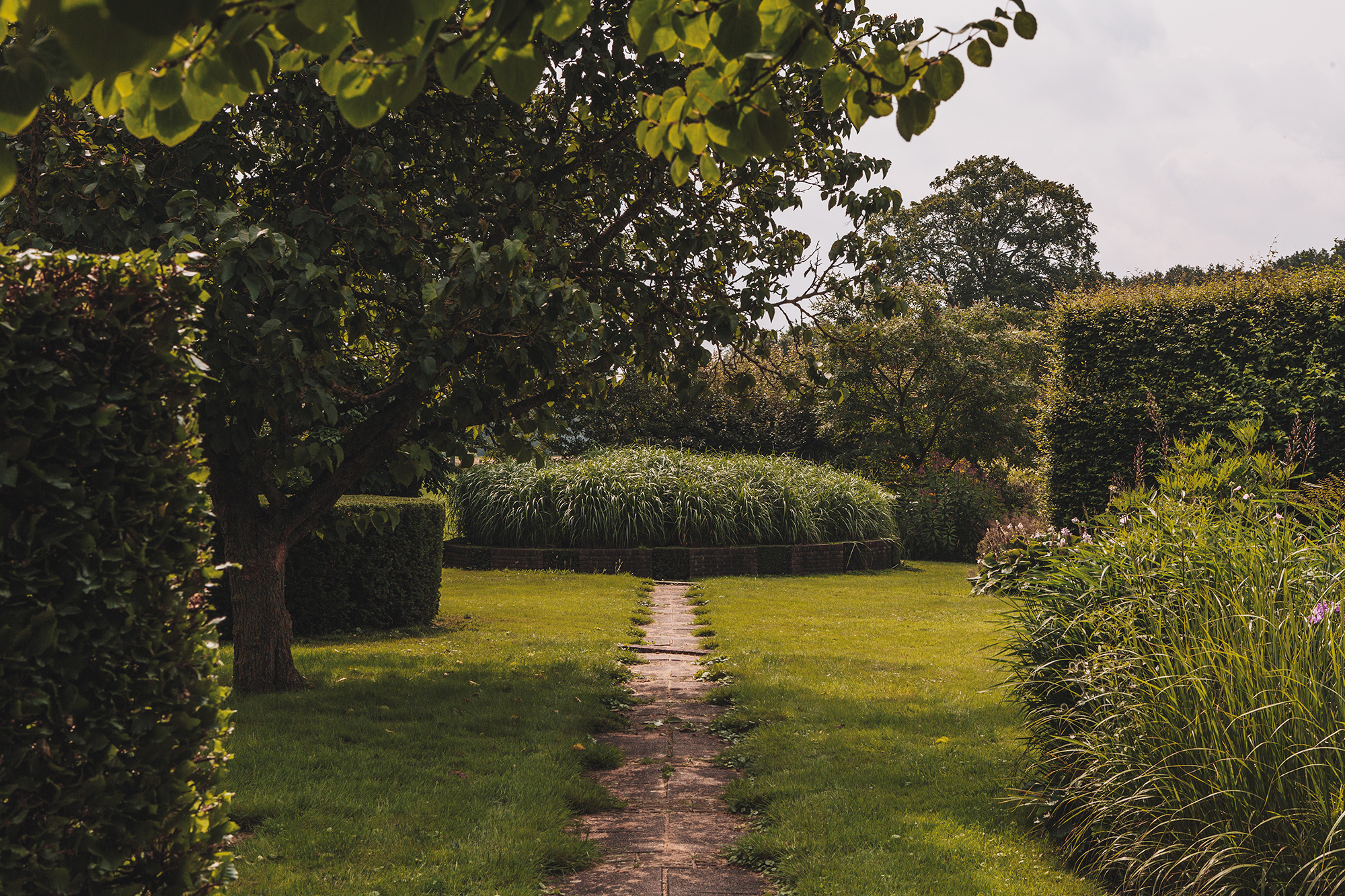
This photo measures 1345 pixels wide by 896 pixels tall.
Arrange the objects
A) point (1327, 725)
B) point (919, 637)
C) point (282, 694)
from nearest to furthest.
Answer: point (1327, 725), point (282, 694), point (919, 637)

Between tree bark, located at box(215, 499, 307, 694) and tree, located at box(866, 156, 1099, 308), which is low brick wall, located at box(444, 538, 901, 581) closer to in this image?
tree bark, located at box(215, 499, 307, 694)

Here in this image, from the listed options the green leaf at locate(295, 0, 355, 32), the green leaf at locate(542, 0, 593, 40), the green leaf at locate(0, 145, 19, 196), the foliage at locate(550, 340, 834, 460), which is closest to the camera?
the green leaf at locate(295, 0, 355, 32)

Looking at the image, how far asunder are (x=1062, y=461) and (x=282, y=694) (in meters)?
10.9

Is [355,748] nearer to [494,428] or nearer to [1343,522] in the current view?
[494,428]

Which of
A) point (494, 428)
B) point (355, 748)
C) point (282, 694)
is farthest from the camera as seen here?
point (282, 694)

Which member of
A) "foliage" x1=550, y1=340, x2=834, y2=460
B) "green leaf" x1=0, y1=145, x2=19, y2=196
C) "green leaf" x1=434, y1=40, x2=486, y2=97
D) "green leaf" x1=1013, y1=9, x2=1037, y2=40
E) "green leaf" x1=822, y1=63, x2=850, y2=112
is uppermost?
"foliage" x1=550, y1=340, x2=834, y2=460

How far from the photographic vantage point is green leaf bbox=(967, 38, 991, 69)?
2146 mm

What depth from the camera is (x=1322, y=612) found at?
11.5ft

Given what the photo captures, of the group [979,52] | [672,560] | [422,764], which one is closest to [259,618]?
[422,764]

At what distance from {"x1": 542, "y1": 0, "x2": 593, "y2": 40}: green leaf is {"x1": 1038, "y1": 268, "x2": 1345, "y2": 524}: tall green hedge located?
10.8m

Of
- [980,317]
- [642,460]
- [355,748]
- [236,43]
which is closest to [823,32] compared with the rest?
[236,43]

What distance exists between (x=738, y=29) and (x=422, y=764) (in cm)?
456

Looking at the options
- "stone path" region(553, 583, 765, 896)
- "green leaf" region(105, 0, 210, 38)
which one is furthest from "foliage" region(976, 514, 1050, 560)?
"green leaf" region(105, 0, 210, 38)

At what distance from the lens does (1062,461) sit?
12.9m
